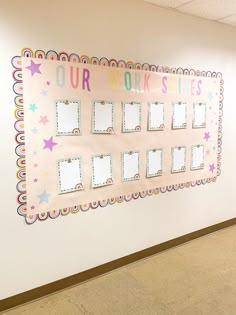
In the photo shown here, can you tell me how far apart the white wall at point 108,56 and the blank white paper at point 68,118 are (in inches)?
13.2

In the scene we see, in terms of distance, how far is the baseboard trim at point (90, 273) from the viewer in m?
2.17

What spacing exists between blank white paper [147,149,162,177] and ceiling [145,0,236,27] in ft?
4.18

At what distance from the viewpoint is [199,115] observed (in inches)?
120

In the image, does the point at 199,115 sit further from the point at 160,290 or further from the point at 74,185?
the point at 160,290

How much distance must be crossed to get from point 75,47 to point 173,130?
47.5 inches

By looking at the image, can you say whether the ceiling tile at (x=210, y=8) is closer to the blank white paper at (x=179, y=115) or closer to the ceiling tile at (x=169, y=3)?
the ceiling tile at (x=169, y=3)

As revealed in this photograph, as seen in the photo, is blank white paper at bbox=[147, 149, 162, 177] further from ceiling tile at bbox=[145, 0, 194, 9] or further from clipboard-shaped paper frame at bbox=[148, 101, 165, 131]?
ceiling tile at bbox=[145, 0, 194, 9]

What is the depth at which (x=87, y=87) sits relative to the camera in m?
2.29

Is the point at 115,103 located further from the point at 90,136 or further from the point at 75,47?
the point at 75,47

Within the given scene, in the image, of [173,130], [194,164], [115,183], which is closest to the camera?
[115,183]

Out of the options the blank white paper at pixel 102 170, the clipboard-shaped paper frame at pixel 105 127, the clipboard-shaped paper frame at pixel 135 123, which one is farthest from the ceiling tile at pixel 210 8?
the blank white paper at pixel 102 170

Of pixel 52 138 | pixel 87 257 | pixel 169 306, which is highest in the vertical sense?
pixel 52 138

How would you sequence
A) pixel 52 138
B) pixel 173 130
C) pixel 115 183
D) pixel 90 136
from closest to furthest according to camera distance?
pixel 52 138, pixel 90 136, pixel 115 183, pixel 173 130

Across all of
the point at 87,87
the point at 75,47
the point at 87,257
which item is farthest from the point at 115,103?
the point at 87,257
